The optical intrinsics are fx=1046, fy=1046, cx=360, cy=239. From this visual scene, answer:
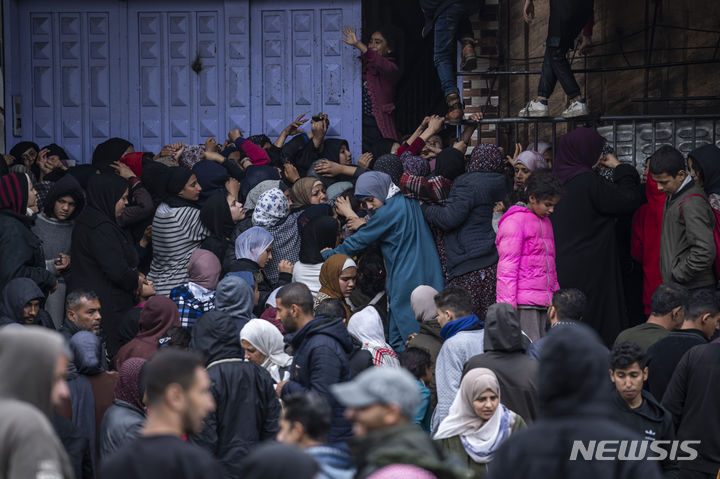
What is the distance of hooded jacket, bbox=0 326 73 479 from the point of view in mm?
3645

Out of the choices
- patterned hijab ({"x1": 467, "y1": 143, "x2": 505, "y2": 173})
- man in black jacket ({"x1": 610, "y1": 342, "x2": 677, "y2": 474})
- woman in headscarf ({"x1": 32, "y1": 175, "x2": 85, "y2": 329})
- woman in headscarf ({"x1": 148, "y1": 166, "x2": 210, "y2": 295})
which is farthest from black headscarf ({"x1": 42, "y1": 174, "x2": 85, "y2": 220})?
man in black jacket ({"x1": 610, "y1": 342, "x2": 677, "y2": 474})

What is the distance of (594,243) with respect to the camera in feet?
26.8

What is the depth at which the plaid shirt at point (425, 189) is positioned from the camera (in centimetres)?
851

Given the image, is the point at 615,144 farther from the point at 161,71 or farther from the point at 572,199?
the point at 161,71

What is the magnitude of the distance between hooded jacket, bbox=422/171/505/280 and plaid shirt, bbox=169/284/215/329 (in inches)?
75.9

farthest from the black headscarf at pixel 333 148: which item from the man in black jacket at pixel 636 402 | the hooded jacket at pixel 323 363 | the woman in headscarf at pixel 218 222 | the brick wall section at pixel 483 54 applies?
the man in black jacket at pixel 636 402

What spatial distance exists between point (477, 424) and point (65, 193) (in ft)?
15.2

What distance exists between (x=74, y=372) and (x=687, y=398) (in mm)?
3624

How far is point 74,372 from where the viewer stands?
634 cm

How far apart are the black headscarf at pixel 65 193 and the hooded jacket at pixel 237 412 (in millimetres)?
3299

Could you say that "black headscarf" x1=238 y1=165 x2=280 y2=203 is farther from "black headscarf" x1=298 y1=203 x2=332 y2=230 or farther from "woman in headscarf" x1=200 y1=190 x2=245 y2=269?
"black headscarf" x1=298 y1=203 x2=332 y2=230

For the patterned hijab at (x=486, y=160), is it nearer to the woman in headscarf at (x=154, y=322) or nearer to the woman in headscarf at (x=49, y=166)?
the woman in headscarf at (x=154, y=322)

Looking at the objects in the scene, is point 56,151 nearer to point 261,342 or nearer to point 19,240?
point 19,240

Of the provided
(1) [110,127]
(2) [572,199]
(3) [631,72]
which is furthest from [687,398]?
(1) [110,127]
